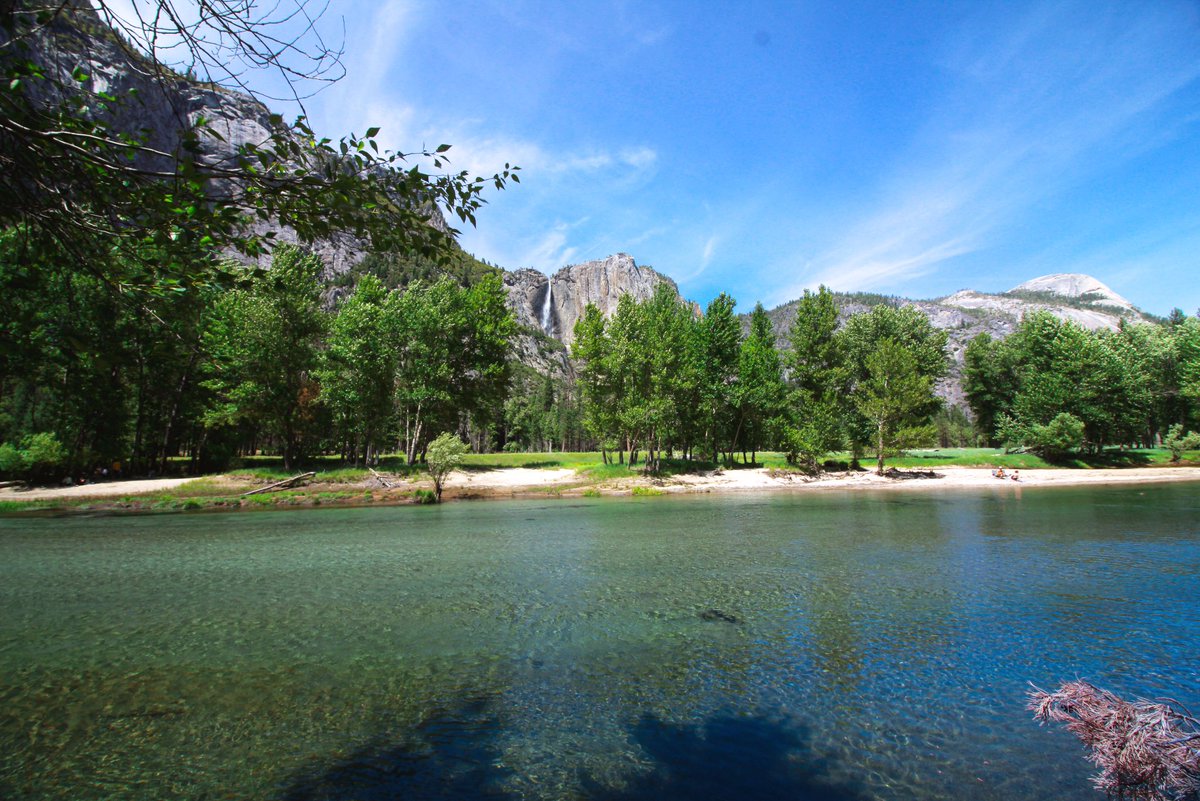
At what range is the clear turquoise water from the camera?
4758mm

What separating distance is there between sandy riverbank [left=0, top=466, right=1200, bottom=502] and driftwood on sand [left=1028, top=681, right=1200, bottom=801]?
31823mm

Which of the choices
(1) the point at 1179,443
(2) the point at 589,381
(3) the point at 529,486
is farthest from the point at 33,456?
(1) the point at 1179,443

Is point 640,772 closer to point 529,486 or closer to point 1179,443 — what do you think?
point 529,486

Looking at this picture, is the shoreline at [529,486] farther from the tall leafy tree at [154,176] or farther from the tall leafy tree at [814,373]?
the tall leafy tree at [154,176]

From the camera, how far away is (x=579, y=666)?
281 inches

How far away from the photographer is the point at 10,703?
242 inches

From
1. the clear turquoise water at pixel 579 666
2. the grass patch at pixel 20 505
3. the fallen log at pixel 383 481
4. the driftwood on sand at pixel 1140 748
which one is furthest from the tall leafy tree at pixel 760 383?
the grass patch at pixel 20 505

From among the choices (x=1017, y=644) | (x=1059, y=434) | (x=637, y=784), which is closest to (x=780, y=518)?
(x=1017, y=644)

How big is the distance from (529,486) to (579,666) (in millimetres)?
31224

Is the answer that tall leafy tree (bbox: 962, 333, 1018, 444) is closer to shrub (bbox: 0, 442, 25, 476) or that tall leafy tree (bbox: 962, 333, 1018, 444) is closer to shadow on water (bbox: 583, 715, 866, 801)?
shadow on water (bbox: 583, 715, 866, 801)

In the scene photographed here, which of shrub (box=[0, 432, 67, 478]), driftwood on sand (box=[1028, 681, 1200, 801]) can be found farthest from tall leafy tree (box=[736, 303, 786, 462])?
shrub (box=[0, 432, 67, 478])

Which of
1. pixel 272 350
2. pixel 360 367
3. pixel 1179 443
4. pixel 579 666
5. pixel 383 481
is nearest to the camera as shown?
pixel 579 666

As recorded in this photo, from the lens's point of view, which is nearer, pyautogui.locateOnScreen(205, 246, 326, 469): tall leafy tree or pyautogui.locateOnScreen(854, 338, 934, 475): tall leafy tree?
pyautogui.locateOnScreen(205, 246, 326, 469): tall leafy tree

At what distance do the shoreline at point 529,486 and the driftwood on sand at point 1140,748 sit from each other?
31058 mm
